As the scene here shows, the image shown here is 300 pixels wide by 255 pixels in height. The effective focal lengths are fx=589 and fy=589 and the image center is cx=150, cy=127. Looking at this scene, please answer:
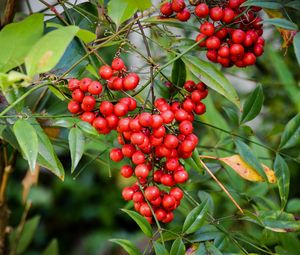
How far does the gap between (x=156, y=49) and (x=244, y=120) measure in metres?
0.35

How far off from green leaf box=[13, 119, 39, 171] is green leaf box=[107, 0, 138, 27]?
221 millimetres

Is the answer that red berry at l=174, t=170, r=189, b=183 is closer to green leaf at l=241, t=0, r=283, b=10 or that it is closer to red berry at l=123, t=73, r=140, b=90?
red berry at l=123, t=73, r=140, b=90

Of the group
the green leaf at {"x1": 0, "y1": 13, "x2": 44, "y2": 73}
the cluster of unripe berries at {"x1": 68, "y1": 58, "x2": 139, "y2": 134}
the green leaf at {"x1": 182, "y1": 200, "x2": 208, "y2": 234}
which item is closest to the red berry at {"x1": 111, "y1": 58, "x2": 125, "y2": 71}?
the cluster of unripe berries at {"x1": 68, "y1": 58, "x2": 139, "y2": 134}

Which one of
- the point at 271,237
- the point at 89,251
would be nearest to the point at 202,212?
the point at 271,237

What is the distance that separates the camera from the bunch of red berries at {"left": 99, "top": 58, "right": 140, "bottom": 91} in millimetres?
777

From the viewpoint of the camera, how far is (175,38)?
101cm

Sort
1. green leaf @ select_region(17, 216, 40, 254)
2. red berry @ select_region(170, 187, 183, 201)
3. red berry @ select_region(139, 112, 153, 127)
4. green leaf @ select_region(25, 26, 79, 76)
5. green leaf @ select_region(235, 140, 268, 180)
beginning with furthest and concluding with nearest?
green leaf @ select_region(17, 216, 40, 254) < green leaf @ select_region(235, 140, 268, 180) < red berry @ select_region(170, 187, 183, 201) < red berry @ select_region(139, 112, 153, 127) < green leaf @ select_region(25, 26, 79, 76)

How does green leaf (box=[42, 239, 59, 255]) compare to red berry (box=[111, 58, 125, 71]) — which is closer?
red berry (box=[111, 58, 125, 71])

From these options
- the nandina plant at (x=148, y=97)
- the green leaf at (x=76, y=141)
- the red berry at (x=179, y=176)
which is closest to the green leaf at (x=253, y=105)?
the nandina plant at (x=148, y=97)

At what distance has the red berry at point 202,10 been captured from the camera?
32.6 inches

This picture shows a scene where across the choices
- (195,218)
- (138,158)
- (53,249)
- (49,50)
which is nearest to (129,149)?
(138,158)

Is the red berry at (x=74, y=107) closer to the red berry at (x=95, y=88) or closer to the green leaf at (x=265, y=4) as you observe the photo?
the red berry at (x=95, y=88)

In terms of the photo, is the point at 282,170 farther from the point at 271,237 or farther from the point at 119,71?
the point at 119,71

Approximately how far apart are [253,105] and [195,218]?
26 centimetres
